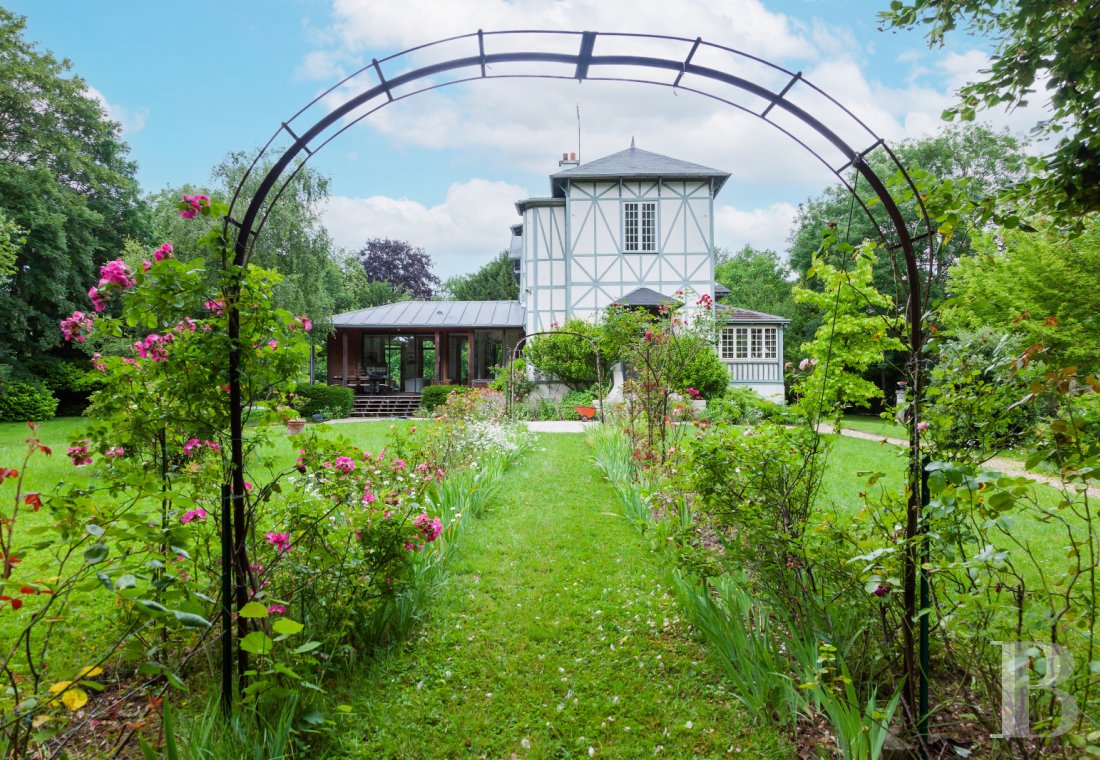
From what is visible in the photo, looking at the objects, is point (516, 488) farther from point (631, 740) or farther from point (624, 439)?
point (631, 740)

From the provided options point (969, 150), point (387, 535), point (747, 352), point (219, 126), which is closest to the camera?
point (387, 535)

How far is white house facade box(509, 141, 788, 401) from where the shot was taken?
17.6 metres

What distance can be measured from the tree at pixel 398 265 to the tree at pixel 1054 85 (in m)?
35.3

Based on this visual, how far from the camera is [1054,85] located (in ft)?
8.67

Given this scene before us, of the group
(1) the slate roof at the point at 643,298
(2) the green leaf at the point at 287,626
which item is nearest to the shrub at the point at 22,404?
(1) the slate roof at the point at 643,298

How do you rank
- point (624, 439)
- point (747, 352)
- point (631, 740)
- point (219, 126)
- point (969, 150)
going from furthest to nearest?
point (969, 150) → point (747, 352) → point (219, 126) → point (624, 439) → point (631, 740)

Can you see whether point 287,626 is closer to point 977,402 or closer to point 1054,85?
point 977,402

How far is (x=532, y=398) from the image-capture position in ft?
54.6

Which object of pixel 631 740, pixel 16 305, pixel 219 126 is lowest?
pixel 631 740

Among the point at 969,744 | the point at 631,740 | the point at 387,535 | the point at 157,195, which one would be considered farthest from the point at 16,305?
the point at 969,744

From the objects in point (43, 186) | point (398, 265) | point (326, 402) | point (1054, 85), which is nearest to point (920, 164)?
point (326, 402)

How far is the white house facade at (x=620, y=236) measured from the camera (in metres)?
17.6

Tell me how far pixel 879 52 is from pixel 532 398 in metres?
11.5

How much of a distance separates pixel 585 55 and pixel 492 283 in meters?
32.0
